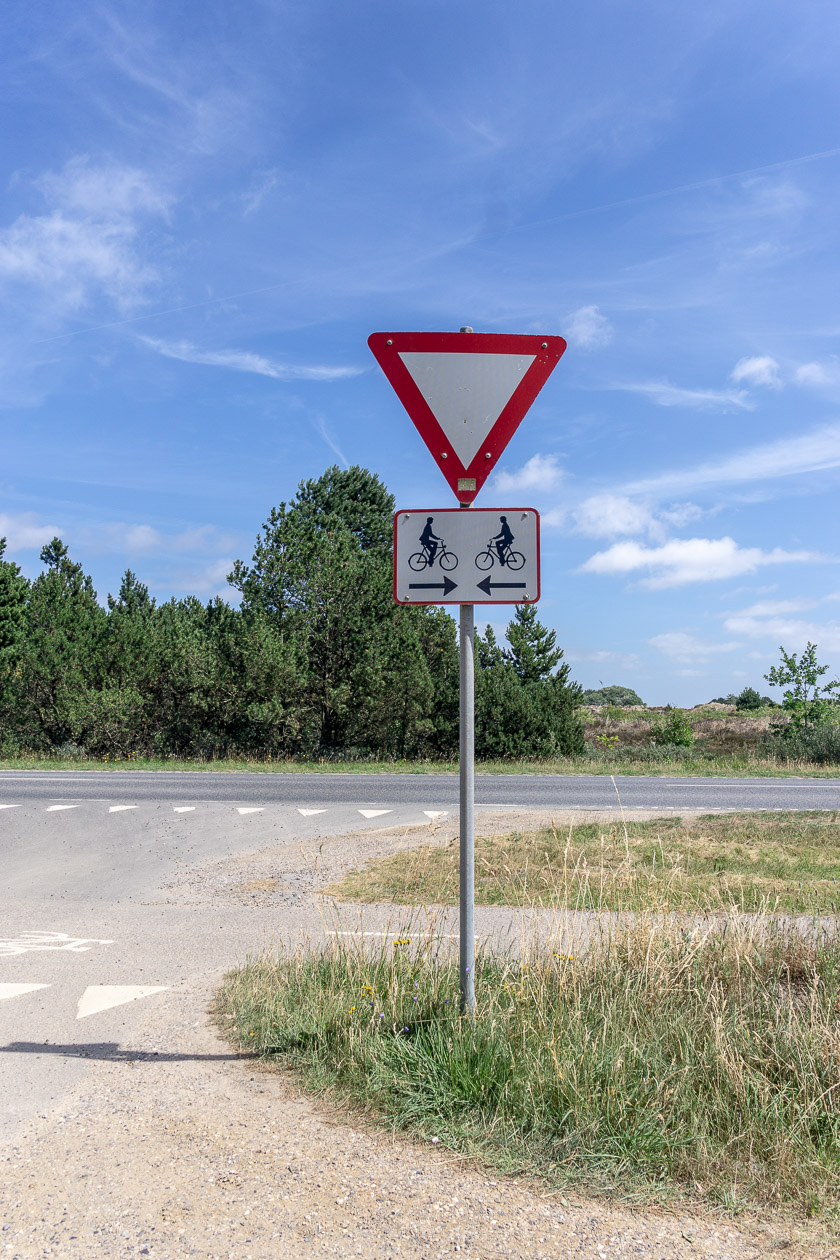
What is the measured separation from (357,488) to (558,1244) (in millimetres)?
44158

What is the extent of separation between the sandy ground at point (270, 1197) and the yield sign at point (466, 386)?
260 centimetres

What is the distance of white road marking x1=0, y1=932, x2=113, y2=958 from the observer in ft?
20.4

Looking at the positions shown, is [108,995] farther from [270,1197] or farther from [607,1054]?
[607,1054]

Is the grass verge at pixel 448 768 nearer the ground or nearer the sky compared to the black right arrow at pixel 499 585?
nearer the ground

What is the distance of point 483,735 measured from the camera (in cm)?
2916

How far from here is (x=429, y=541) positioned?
3.91m

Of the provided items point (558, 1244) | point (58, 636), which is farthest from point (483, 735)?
point (558, 1244)

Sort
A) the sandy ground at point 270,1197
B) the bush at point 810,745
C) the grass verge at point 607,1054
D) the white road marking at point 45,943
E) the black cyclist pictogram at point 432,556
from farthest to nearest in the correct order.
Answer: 1. the bush at point 810,745
2. the white road marking at point 45,943
3. the black cyclist pictogram at point 432,556
4. the grass verge at point 607,1054
5. the sandy ground at point 270,1197

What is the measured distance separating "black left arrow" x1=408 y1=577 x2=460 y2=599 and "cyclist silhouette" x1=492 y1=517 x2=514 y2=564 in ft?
0.77

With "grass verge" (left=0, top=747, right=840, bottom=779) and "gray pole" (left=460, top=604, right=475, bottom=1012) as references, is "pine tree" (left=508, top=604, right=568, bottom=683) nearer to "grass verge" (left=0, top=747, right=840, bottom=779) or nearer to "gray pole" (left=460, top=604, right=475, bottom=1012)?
"grass verge" (left=0, top=747, right=840, bottom=779)

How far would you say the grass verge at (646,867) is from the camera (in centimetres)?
680

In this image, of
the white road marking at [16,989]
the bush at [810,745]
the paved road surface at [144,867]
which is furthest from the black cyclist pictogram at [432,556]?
the bush at [810,745]

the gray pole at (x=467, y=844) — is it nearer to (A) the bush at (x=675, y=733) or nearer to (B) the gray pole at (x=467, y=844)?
(B) the gray pole at (x=467, y=844)

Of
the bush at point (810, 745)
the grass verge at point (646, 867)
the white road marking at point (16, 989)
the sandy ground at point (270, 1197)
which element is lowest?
the white road marking at point (16, 989)
